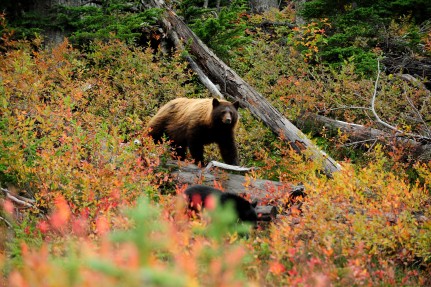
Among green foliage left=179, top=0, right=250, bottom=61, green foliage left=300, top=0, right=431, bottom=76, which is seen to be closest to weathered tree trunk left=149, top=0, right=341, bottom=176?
green foliage left=179, top=0, right=250, bottom=61

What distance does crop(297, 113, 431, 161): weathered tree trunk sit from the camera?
8938 mm

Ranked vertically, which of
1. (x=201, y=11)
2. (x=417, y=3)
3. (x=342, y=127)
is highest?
(x=417, y=3)

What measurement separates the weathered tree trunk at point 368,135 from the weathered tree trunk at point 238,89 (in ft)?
3.09

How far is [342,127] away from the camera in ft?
35.0

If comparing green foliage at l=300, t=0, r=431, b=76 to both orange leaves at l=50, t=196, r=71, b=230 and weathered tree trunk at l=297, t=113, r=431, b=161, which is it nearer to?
weathered tree trunk at l=297, t=113, r=431, b=161

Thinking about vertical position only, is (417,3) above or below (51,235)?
above

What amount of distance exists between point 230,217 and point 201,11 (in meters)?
12.4

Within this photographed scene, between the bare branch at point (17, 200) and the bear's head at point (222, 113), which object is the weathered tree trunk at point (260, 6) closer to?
the bear's head at point (222, 113)

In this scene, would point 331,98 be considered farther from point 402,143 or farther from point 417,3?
point 417,3

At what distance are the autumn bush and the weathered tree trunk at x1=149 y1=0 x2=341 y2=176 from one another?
0.91 feet

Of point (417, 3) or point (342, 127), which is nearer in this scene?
point (342, 127)

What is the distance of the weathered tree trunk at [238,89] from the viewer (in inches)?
369

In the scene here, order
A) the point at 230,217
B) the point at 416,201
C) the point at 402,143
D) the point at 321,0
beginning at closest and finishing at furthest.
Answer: the point at 230,217 < the point at 416,201 < the point at 402,143 < the point at 321,0

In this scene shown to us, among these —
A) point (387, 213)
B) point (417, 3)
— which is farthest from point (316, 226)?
point (417, 3)
